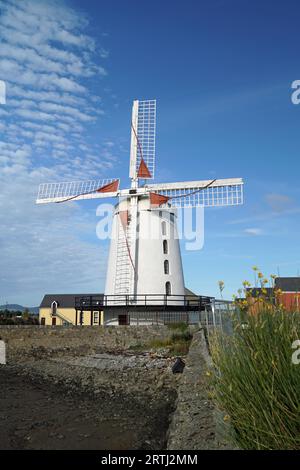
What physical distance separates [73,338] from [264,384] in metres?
21.1

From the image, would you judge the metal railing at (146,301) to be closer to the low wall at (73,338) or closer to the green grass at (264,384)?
the low wall at (73,338)

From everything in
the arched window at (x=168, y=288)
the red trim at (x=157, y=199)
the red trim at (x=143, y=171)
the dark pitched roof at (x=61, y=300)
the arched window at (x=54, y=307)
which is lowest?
the arched window at (x=54, y=307)

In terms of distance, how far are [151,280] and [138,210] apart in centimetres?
441

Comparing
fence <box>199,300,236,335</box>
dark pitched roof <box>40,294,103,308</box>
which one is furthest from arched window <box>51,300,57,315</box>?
fence <box>199,300,236,335</box>

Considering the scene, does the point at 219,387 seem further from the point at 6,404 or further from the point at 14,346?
the point at 14,346

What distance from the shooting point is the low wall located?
24031 mm

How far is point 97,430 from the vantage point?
8891 mm

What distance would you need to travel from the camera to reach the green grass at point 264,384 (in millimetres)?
4684

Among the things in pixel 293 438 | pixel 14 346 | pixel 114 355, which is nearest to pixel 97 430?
pixel 293 438

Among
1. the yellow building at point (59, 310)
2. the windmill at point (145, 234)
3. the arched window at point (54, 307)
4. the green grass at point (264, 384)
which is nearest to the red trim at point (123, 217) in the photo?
the windmill at point (145, 234)

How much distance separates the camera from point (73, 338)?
24.8m

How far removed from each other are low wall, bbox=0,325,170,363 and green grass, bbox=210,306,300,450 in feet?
62.1

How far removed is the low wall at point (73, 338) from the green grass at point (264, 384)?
62.1 feet
